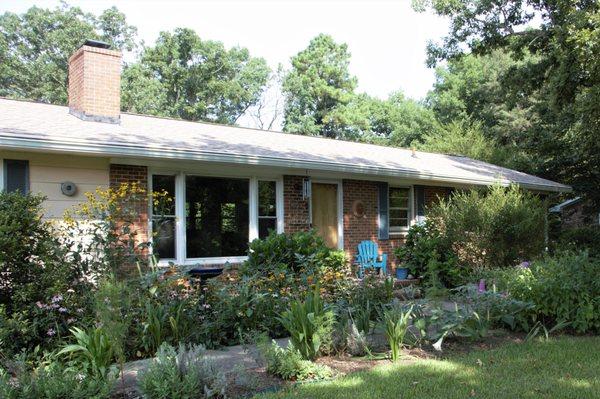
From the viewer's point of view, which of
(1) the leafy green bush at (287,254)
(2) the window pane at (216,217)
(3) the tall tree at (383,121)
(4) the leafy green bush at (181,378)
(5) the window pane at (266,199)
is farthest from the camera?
(3) the tall tree at (383,121)

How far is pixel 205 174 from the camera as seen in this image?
916cm

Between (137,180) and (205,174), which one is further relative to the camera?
(205,174)

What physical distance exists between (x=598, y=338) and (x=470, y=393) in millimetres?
2756

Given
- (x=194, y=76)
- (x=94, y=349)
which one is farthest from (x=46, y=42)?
(x=94, y=349)

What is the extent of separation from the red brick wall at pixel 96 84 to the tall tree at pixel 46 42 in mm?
22386

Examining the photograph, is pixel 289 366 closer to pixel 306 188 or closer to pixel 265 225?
pixel 265 225

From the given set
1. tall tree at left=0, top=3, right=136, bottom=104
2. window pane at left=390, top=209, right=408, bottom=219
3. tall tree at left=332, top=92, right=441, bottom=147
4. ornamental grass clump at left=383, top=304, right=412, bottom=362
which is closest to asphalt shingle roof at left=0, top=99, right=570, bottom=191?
window pane at left=390, top=209, right=408, bottom=219

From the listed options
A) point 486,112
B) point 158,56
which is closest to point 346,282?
Result: point 486,112

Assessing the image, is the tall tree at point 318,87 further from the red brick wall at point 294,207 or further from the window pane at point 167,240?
the window pane at point 167,240

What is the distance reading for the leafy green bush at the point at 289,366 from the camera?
4.61 meters

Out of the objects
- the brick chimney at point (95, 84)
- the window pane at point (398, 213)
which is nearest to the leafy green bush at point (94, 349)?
the brick chimney at point (95, 84)

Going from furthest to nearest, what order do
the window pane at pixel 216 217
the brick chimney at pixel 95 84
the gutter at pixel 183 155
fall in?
the brick chimney at pixel 95 84, the window pane at pixel 216 217, the gutter at pixel 183 155

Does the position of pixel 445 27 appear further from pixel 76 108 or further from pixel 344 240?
pixel 76 108

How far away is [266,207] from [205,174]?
1.41 metres
